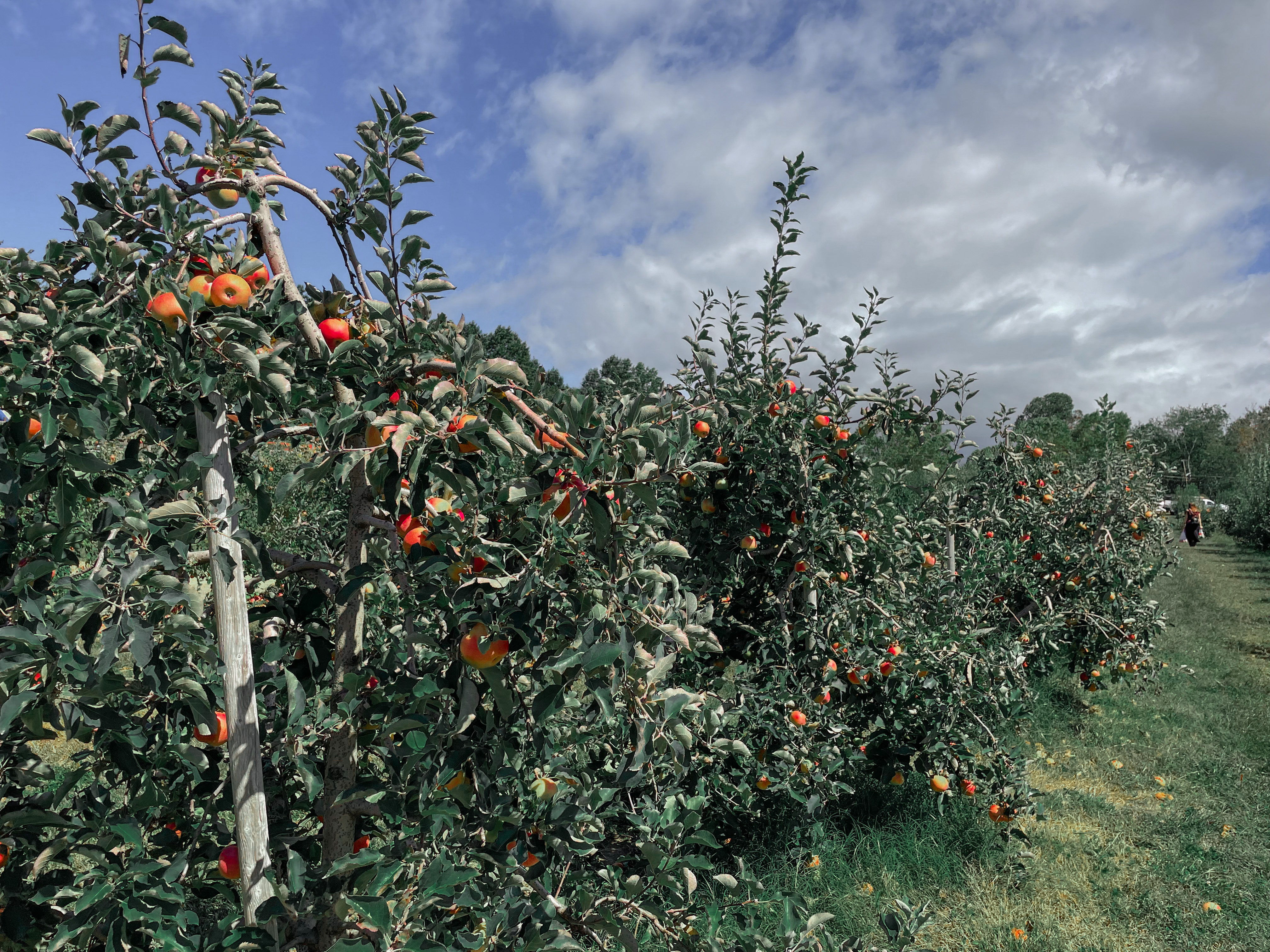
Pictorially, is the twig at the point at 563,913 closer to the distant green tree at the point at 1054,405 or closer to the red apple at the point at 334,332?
the red apple at the point at 334,332

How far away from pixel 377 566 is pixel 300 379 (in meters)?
0.44

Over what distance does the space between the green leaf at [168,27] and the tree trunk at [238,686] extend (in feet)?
2.15

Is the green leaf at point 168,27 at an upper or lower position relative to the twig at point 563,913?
upper

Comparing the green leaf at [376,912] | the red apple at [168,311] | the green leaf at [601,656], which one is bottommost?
the green leaf at [376,912]

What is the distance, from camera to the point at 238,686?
141cm

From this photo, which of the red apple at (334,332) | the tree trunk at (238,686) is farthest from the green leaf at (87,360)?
the red apple at (334,332)

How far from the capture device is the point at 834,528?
3.69m

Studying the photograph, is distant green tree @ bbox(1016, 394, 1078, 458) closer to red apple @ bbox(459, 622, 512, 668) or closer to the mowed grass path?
the mowed grass path

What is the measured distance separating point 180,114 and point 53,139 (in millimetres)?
218

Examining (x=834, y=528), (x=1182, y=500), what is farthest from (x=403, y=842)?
(x=1182, y=500)

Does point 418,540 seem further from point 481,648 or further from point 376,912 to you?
point 376,912

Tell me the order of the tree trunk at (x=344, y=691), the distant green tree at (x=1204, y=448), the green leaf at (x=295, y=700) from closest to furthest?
the green leaf at (x=295, y=700)
the tree trunk at (x=344, y=691)
the distant green tree at (x=1204, y=448)

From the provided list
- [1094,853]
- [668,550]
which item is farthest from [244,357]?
[1094,853]

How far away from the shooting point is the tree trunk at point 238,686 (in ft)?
4.58
